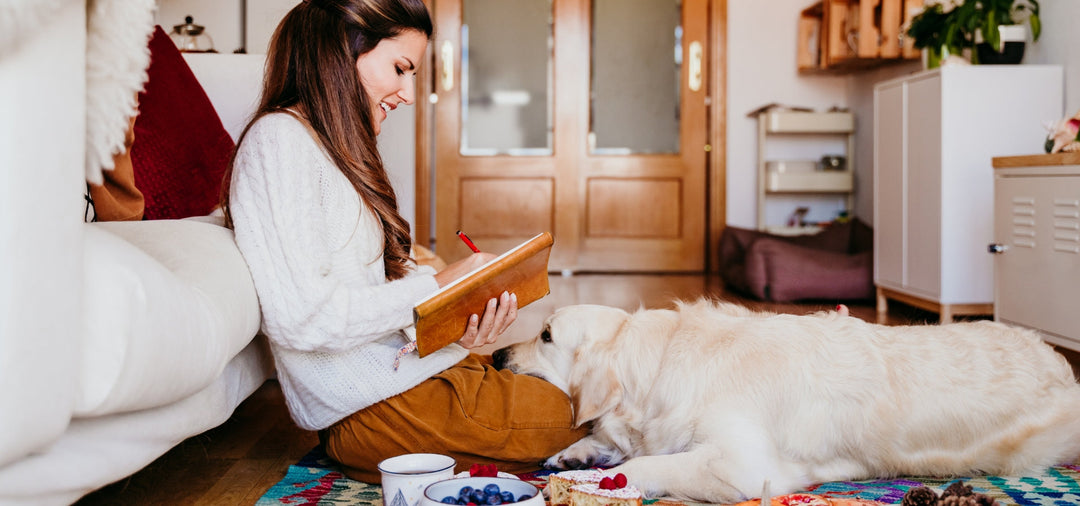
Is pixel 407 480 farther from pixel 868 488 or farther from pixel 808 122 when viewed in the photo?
pixel 808 122

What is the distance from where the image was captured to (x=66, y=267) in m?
0.89

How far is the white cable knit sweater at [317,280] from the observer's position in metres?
1.40

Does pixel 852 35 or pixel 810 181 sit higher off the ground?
pixel 852 35

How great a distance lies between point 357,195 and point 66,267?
0.68m

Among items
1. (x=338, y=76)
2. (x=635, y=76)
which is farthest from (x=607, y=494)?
(x=635, y=76)

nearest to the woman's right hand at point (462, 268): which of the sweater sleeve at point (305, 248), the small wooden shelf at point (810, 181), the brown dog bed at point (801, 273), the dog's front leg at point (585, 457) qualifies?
the sweater sleeve at point (305, 248)

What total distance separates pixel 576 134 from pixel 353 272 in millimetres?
4356

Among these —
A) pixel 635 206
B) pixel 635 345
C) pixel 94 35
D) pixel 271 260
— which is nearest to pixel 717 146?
pixel 635 206

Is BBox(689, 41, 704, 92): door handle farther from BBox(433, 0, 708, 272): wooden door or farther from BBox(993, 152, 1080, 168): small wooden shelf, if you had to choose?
BBox(993, 152, 1080, 168): small wooden shelf

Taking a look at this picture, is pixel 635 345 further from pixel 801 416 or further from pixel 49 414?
pixel 49 414

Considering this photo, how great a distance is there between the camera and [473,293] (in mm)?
1445

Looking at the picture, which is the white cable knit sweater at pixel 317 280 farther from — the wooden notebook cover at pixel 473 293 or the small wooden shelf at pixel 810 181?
the small wooden shelf at pixel 810 181

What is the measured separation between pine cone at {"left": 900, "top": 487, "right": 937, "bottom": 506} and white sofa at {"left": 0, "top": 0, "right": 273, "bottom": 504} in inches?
35.4

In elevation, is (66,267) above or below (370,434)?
above
